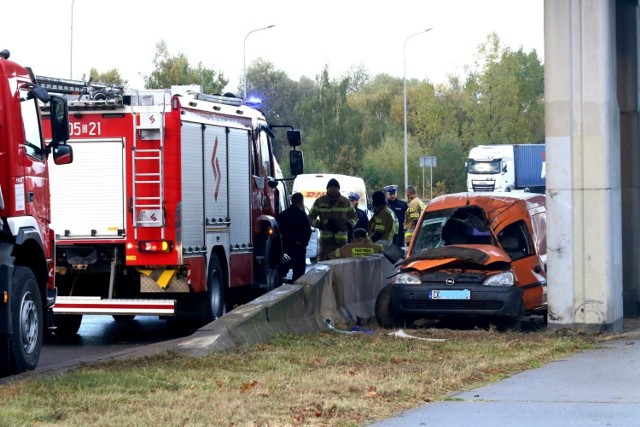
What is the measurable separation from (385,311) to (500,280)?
1530 mm

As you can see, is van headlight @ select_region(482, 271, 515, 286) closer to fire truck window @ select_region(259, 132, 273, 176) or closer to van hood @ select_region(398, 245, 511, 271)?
van hood @ select_region(398, 245, 511, 271)

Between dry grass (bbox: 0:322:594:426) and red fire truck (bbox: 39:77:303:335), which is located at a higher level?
red fire truck (bbox: 39:77:303:335)

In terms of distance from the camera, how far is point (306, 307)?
1427cm

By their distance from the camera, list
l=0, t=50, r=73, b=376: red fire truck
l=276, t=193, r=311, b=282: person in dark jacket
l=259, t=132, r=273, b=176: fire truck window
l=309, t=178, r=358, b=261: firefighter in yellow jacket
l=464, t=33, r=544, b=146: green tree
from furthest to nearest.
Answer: l=464, t=33, r=544, b=146: green tree → l=309, t=178, r=358, b=261: firefighter in yellow jacket → l=276, t=193, r=311, b=282: person in dark jacket → l=259, t=132, r=273, b=176: fire truck window → l=0, t=50, r=73, b=376: red fire truck

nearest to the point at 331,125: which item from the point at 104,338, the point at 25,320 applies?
the point at 104,338

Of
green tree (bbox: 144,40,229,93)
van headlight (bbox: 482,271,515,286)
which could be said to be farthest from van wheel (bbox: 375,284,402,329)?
green tree (bbox: 144,40,229,93)

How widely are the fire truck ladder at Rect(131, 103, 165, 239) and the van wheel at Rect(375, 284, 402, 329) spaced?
2838 mm

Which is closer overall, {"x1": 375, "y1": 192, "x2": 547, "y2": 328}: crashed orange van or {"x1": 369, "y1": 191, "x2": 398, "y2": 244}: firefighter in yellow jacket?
{"x1": 375, "y1": 192, "x2": 547, "y2": 328}: crashed orange van

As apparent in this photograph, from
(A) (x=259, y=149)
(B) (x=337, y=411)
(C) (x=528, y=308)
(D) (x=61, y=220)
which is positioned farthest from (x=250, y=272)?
(B) (x=337, y=411)

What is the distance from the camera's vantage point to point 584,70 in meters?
13.8

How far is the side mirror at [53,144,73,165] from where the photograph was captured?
40.2ft

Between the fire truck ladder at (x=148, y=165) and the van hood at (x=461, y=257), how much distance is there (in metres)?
3.10

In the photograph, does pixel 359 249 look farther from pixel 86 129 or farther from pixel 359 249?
pixel 86 129

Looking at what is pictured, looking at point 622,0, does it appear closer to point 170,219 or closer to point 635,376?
point 170,219
